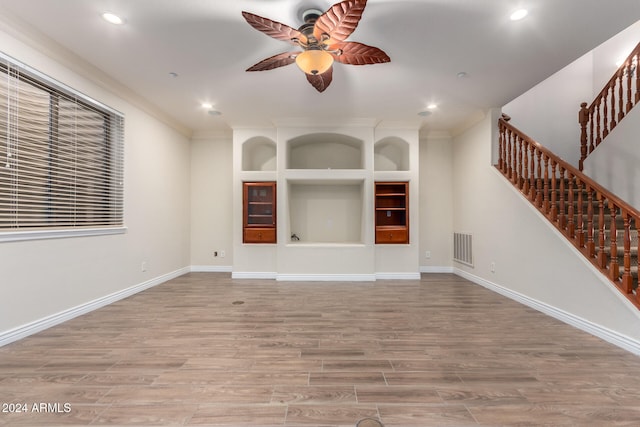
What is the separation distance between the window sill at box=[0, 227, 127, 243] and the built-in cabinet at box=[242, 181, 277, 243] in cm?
179

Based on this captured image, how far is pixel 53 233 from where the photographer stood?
8.22ft

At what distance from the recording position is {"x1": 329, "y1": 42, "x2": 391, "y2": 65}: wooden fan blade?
2.15m

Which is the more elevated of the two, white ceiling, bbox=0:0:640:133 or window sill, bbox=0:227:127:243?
white ceiling, bbox=0:0:640:133

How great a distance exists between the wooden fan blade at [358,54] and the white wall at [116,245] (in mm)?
2750

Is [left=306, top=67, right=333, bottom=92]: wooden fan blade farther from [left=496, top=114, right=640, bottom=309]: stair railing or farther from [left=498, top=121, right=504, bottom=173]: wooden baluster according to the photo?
[left=498, top=121, right=504, bottom=173]: wooden baluster

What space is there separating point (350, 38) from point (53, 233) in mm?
3349

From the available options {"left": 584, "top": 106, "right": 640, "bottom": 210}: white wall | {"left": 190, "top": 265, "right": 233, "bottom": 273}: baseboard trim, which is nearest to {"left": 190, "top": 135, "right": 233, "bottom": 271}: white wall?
{"left": 190, "top": 265, "right": 233, "bottom": 273}: baseboard trim

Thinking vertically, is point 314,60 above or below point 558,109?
below

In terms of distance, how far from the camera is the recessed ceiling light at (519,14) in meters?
2.04

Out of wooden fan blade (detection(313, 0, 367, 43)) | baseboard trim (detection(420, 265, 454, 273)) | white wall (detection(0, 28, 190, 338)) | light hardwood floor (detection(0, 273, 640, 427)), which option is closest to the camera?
light hardwood floor (detection(0, 273, 640, 427))

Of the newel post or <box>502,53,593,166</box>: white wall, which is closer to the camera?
the newel post

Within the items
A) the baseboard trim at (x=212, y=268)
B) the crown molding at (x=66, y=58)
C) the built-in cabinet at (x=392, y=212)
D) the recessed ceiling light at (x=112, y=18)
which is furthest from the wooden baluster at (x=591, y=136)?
the crown molding at (x=66, y=58)

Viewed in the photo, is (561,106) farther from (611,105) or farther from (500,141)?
(500,141)

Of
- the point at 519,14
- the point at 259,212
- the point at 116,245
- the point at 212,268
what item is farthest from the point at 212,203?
the point at 519,14
